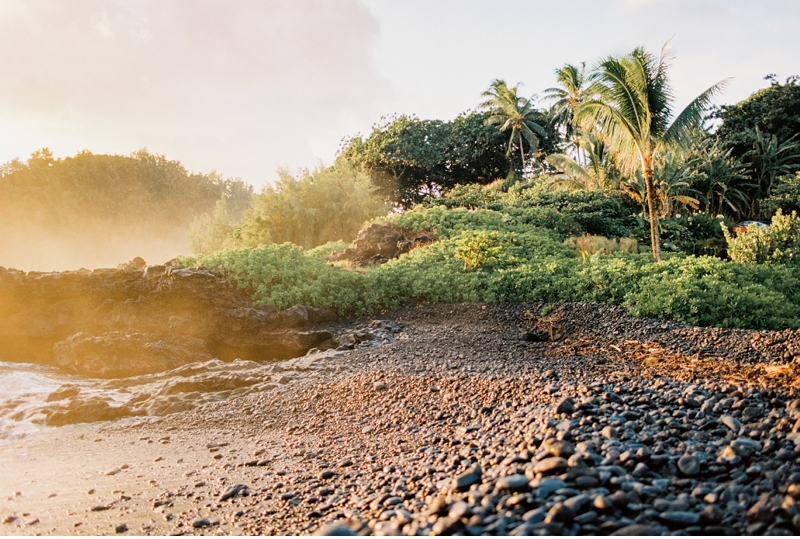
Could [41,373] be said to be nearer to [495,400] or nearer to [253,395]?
[253,395]

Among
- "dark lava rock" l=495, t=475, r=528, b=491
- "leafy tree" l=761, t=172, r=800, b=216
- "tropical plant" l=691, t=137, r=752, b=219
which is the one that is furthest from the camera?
"tropical plant" l=691, t=137, r=752, b=219

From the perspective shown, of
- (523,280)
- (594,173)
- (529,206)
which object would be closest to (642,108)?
(523,280)

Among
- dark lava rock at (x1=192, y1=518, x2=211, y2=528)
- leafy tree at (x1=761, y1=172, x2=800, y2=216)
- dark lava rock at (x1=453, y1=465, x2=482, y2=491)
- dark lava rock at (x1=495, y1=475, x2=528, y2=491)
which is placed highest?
leafy tree at (x1=761, y1=172, x2=800, y2=216)

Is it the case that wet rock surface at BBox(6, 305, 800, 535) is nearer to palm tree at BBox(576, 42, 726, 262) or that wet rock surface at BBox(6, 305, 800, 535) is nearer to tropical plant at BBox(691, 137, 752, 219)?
palm tree at BBox(576, 42, 726, 262)

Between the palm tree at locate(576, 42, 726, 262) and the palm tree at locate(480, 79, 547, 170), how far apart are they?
1970 centimetres

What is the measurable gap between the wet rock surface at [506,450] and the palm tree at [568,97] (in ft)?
95.6

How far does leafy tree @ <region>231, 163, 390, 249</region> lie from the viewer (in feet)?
64.8

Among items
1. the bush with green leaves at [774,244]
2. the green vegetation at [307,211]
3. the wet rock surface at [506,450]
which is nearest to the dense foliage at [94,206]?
the green vegetation at [307,211]

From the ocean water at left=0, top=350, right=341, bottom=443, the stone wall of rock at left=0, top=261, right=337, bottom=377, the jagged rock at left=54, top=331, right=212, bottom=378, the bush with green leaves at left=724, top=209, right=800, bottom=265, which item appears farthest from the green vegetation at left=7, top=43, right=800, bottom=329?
the ocean water at left=0, top=350, right=341, bottom=443

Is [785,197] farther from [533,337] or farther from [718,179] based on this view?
[533,337]

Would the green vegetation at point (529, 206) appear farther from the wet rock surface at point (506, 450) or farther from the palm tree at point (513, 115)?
the wet rock surface at point (506, 450)

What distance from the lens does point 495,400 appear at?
470 cm

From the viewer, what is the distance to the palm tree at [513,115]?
110 ft

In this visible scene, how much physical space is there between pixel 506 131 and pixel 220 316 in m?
29.8
